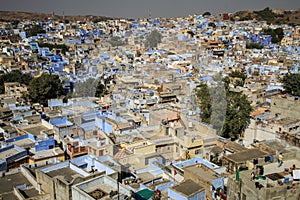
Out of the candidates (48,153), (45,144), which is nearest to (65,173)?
(48,153)

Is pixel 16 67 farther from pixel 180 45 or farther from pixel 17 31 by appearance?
pixel 17 31

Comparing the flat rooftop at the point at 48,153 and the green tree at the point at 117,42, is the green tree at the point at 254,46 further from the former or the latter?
the flat rooftop at the point at 48,153

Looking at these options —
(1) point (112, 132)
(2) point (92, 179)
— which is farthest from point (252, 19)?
(2) point (92, 179)

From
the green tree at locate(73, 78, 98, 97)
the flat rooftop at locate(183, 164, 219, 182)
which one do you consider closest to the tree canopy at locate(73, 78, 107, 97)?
the green tree at locate(73, 78, 98, 97)

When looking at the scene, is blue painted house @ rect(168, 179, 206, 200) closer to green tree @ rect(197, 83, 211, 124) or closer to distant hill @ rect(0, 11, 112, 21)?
green tree @ rect(197, 83, 211, 124)

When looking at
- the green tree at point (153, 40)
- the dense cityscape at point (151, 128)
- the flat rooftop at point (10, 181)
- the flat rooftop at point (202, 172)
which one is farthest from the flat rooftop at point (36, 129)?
the green tree at point (153, 40)

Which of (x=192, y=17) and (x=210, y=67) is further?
(x=192, y=17)
